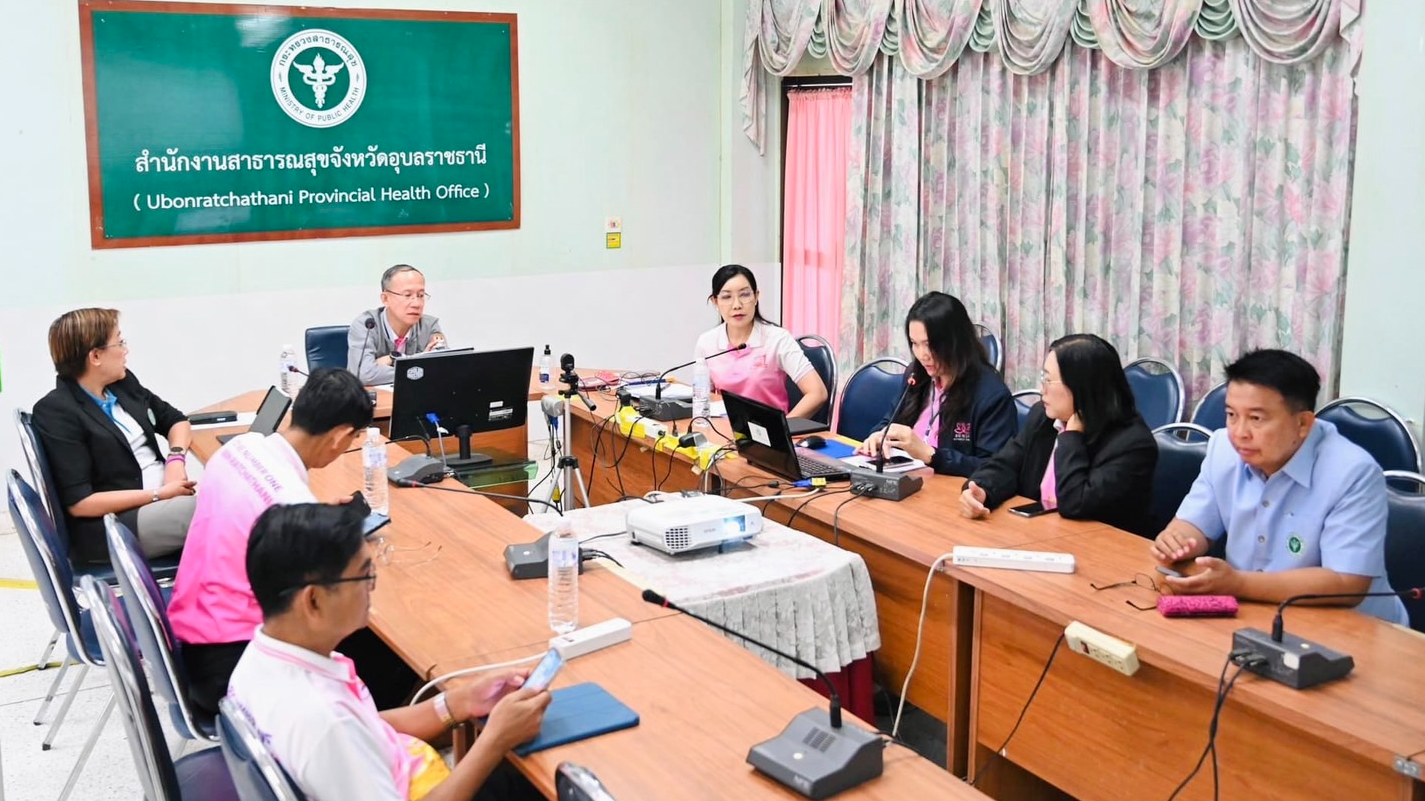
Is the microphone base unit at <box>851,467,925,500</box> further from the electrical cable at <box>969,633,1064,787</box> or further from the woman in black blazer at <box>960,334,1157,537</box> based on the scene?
the electrical cable at <box>969,633,1064,787</box>

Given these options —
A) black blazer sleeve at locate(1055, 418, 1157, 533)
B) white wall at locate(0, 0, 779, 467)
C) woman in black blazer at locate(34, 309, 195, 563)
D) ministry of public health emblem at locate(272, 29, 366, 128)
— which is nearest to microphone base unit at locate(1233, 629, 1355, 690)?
black blazer sleeve at locate(1055, 418, 1157, 533)

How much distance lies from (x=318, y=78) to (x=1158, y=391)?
169 inches

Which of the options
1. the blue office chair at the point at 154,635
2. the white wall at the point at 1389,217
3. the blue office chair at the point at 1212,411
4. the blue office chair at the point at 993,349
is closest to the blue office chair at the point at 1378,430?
the white wall at the point at 1389,217

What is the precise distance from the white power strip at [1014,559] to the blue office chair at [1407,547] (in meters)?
0.76

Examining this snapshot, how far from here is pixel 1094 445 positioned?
11.9 feet

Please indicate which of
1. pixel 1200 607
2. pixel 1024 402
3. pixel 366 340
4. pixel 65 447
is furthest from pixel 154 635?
pixel 1024 402

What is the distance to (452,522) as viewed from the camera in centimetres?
366

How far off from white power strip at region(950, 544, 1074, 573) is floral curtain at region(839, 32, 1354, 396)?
2.13m

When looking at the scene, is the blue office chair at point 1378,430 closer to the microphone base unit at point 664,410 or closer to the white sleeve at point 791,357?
the white sleeve at point 791,357

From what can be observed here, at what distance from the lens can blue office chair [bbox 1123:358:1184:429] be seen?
16.3 feet

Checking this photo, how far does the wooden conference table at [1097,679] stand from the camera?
2.44 meters

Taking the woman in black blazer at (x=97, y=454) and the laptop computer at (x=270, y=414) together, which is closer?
the woman in black blazer at (x=97, y=454)

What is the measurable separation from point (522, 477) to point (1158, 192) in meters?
2.79

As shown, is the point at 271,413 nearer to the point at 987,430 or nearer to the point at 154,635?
the point at 154,635
